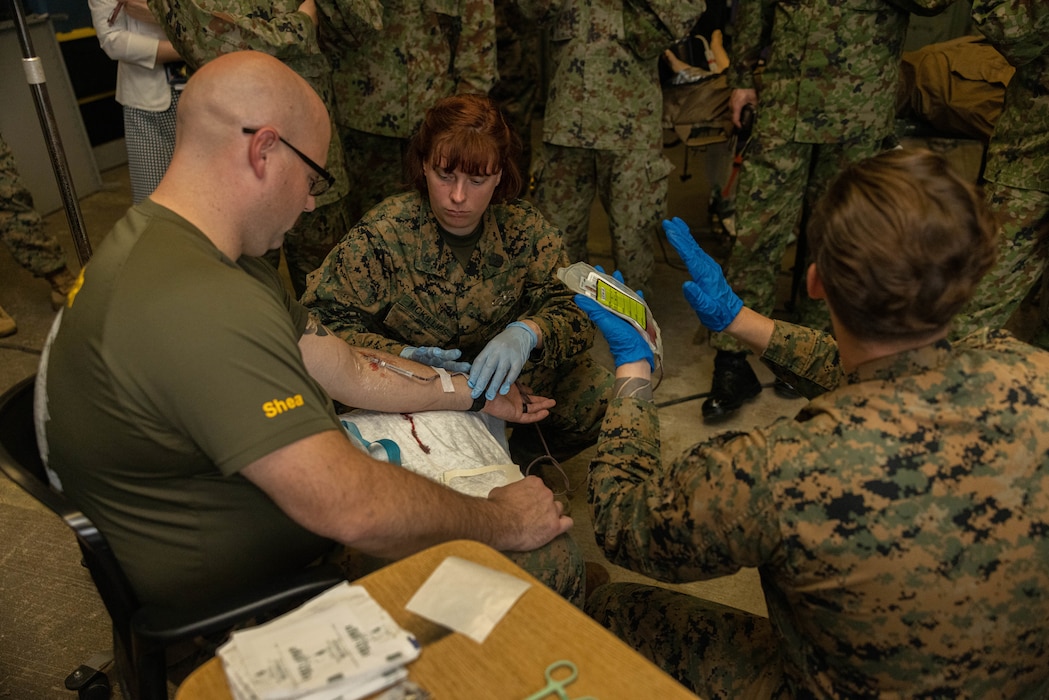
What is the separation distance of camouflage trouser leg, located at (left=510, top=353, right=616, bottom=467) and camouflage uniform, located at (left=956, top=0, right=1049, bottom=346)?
42.4 inches

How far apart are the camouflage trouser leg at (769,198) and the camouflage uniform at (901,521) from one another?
5.55 ft

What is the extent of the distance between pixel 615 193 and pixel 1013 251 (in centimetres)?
128

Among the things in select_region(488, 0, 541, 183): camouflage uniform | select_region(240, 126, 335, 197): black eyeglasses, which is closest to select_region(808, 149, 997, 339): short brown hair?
select_region(240, 126, 335, 197): black eyeglasses

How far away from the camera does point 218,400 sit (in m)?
0.97

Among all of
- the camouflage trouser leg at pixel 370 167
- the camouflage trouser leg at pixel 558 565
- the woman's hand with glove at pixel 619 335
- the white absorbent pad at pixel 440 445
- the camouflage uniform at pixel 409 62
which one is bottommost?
the camouflage trouser leg at pixel 558 565

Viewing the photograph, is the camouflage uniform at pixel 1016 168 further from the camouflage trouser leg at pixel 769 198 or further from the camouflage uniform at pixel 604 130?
the camouflage uniform at pixel 604 130

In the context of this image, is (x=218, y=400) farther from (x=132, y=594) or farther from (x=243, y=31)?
(x=243, y=31)

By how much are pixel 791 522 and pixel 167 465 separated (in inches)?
30.7

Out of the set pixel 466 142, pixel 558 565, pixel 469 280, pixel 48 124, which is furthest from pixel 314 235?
pixel 558 565

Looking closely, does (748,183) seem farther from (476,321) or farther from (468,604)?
(468,604)

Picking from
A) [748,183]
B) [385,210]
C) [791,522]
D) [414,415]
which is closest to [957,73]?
[748,183]

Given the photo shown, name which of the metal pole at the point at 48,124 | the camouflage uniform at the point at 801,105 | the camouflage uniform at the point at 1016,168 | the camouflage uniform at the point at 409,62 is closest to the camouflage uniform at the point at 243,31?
the camouflage uniform at the point at 409,62

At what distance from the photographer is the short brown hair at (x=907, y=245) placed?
3.07 ft

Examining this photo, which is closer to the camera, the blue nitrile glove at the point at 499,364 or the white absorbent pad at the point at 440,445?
the white absorbent pad at the point at 440,445
